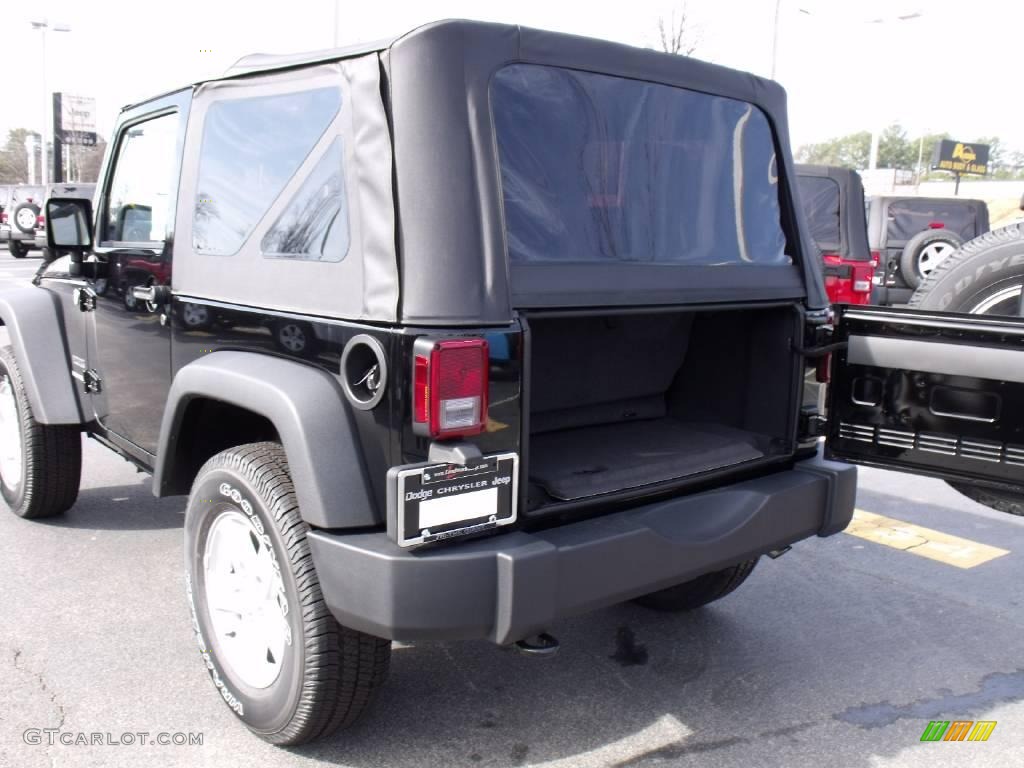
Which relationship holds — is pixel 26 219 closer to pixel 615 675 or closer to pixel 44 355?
pixel 44 355

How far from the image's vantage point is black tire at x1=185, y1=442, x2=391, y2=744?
2.56 m

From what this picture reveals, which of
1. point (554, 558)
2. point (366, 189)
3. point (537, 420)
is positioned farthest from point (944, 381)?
point (366, 189)

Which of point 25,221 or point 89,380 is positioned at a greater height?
point 25,221

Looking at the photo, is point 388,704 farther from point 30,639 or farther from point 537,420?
point 30,639

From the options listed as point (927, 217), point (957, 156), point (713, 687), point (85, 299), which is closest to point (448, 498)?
point (713, 687)

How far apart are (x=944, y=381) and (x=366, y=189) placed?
1974 mm

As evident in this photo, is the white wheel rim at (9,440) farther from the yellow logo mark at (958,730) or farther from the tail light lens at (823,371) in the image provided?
the yellow logo mark at (958,730)

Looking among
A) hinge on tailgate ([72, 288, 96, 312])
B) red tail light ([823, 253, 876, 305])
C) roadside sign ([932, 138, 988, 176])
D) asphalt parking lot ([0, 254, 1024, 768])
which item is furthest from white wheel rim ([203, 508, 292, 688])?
roadside sign ([932, 138, 988, 176])

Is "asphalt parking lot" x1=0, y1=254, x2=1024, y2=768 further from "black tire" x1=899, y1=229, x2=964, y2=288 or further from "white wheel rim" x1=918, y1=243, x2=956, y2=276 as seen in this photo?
"white wheel rim" x1=918, y1=243, x2=956, y2=276

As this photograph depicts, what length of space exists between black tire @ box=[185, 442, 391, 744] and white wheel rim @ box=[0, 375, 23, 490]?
225 cm

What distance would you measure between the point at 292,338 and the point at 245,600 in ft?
2.75

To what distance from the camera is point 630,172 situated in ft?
9.57

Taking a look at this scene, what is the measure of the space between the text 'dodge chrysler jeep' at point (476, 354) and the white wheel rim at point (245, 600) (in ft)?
0.04

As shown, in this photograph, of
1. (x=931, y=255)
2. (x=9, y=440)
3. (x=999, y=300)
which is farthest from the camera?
(x=931, y=255)
